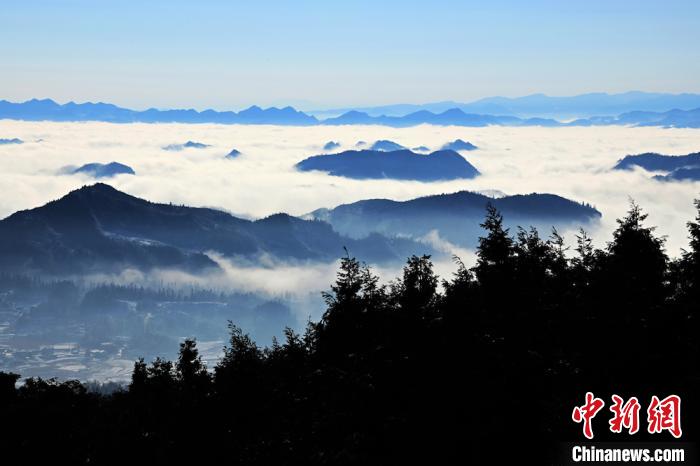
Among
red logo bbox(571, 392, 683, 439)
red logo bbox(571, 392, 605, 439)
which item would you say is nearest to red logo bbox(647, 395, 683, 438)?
red logo bbox(571, 392, 683, 439)

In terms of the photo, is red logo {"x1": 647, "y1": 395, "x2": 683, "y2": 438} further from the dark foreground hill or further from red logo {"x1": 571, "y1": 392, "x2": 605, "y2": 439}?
red logo {"x1": 571, "y1": 392, "x2": 605, "y2": 439}

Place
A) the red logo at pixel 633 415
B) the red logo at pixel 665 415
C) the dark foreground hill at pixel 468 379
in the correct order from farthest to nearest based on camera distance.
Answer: the red logo at pixel 665 415
the red logo at pixel 633 415
the dark foreground hill at pixel 468 379

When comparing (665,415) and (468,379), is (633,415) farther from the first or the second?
(468,379)

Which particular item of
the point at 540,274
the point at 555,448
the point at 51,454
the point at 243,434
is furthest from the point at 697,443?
the point at 51,454

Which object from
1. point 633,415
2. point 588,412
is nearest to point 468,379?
point 588,412

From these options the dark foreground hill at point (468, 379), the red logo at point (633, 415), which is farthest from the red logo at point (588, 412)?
the dark foreground hill at point (468, 379)

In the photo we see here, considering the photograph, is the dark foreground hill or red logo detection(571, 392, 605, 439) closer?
the dark foreground hill

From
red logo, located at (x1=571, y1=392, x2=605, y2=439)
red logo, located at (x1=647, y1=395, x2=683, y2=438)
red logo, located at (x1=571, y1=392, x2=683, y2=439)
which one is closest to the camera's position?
red logo, located at (x1=571, y1=392, x2=605, y2=439)

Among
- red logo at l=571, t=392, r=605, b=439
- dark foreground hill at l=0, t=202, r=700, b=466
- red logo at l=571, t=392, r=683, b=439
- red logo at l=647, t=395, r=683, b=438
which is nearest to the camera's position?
dark foreground hill at l=0, t=202, r=700, b=466

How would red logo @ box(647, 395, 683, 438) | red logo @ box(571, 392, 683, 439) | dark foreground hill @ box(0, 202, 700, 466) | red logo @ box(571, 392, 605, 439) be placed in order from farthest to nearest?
red logo @ box(647, 395, 683, 438) < red logo @ box(571, 392, 683, 439) < red logo @ box(571, 392, 605, 439) < dark foreground hill @ box(0, 202, 700, 466)

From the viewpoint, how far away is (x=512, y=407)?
3159 centimetres

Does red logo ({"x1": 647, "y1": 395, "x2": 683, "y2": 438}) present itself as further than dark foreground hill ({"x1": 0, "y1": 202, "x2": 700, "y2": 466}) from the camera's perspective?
Yes

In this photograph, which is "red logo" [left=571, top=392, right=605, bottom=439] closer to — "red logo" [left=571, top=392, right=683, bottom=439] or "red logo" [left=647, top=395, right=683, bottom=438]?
"red logo" [left=571, top=392, right=683, bottom=439]

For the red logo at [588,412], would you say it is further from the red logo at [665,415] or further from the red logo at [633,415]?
the red logo at [665,415]
